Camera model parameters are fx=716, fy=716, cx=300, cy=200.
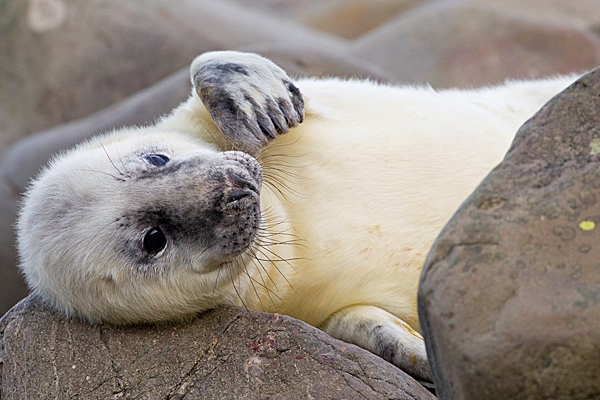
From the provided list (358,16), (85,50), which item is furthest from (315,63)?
(358,16)

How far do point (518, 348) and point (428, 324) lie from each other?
8.9 inches

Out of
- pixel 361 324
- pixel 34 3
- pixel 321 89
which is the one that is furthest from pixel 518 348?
pixel 34 3

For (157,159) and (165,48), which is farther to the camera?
(165,48)

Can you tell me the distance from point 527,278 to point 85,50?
6095 millimetres

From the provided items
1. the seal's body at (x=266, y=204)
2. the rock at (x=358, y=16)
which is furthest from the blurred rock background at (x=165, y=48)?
the seal's body at (x=266, y=204)

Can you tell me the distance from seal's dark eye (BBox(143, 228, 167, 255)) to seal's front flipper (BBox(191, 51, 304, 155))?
49 centimetres

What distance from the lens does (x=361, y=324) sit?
2.48m

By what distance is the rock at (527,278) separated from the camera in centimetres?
141

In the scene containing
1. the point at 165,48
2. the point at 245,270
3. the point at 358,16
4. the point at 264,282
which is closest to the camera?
the point at 245,270

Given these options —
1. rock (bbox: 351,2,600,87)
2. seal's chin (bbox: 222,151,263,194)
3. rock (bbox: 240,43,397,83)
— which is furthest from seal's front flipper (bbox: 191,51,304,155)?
rock (bbox: 351,2,600,87)

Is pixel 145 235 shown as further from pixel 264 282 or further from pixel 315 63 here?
pixel 315 63

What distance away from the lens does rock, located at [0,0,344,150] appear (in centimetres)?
673

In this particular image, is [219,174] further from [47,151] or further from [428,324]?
[47,151]

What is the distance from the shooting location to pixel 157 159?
8.27 ft
